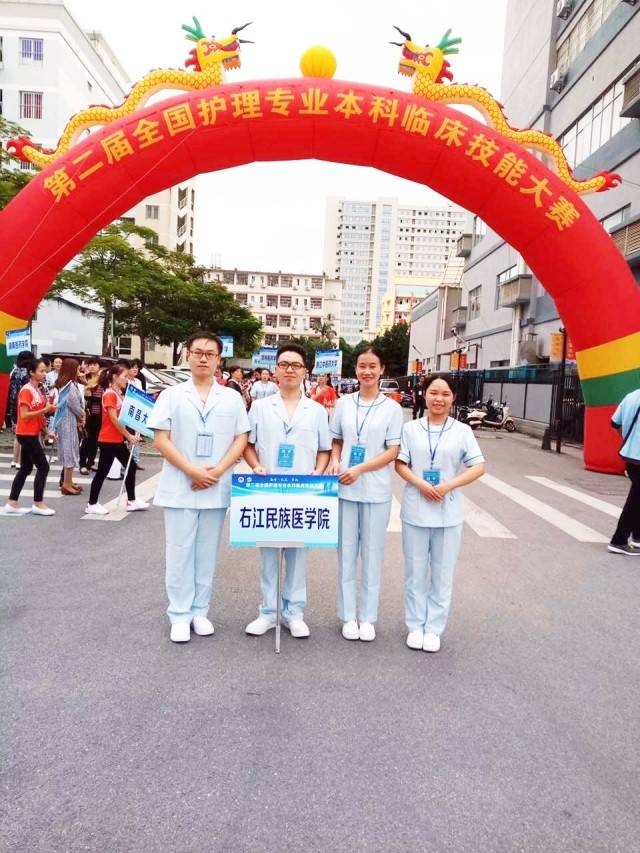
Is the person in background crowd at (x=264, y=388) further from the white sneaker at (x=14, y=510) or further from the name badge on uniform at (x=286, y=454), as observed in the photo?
the name badge on uniform at (x=286, y=454)

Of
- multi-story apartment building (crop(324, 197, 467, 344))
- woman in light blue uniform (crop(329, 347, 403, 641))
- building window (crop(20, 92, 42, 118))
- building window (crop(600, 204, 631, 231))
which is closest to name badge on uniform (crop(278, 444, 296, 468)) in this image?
woman in light blue uniform (crop(329, 347, 403, 641))

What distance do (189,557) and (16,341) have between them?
7.27 m

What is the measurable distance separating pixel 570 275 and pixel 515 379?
14.4 m

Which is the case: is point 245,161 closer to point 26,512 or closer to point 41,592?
point 26,512

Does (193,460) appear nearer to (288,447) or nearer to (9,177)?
(288,447)

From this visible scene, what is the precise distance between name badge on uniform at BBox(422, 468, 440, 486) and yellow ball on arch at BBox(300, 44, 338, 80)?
802 cm

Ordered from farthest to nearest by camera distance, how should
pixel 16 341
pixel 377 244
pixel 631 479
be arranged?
pixel 377 244
pixel 16 341
pixel 631 479

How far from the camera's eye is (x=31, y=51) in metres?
34.2

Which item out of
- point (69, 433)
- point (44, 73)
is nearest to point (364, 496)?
point (69, 433)

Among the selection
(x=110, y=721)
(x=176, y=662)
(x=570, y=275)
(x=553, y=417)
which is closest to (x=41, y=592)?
(x=176, y=662)

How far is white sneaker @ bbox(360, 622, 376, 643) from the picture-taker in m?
4.05

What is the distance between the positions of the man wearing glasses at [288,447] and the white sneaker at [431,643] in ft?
2.55

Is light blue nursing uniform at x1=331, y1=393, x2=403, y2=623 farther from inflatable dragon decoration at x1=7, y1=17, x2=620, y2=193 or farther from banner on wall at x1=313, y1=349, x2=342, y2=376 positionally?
banner on wall at x1=313, y1=349, x2=342, y2=376

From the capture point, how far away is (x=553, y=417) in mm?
19812
